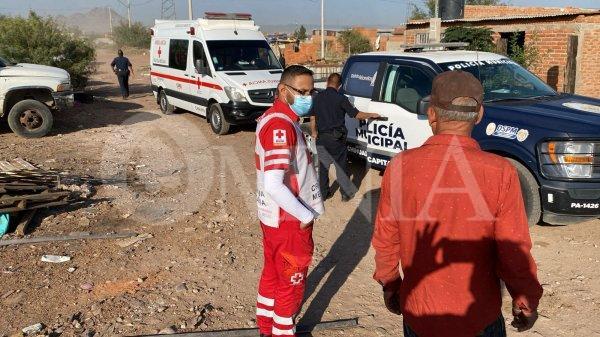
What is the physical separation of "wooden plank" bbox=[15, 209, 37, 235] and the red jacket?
4.55 meters

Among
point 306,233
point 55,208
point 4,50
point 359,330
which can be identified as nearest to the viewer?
point 306,233

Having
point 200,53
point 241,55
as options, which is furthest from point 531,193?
point 200,53

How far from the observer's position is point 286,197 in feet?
9.27

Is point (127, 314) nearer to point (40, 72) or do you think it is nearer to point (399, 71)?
point (399, 71)

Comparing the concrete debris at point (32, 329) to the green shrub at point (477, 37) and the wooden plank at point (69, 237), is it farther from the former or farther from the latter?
the green shrub at point (477, 37)

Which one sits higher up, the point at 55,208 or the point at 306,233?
the point at 306,233

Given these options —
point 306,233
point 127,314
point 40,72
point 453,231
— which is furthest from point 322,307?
point 40,72

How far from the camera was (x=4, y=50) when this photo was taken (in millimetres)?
15336

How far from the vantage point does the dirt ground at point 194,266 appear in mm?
3738

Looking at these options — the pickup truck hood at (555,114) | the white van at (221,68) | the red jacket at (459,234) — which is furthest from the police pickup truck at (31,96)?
the red jacket at (459,234)

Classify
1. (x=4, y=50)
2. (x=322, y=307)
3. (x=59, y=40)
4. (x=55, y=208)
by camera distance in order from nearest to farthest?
(x=322, y=307)
(x=55, y=208)
(x=4, y=50)
(x=59, y=40)

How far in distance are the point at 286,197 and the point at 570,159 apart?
2.91m

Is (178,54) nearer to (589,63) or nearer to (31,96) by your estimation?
(31,96)

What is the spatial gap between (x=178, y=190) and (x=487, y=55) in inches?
165
